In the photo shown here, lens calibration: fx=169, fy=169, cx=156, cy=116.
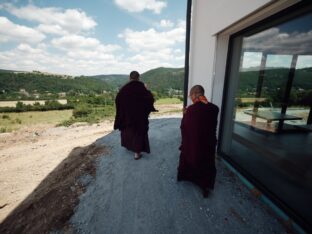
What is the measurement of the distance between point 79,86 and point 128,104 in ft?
214

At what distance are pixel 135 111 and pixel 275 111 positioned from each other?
2838 millimetres

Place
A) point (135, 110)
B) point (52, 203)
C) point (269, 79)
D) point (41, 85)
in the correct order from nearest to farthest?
point (52, 203), point (269, 79), point (135, 110), point (41, 85)

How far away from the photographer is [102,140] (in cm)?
527

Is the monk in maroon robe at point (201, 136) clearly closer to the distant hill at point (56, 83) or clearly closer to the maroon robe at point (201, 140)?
the maroon robe at point (201, 140)

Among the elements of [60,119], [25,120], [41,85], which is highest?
[41,85]

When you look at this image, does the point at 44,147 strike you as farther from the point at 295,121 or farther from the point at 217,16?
the point at 295,121

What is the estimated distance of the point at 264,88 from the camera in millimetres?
3180

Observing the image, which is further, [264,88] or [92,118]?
[92,118]

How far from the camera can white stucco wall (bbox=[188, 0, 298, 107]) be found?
2.18 meters

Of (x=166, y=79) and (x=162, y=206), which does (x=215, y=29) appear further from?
(x=166, y=79)

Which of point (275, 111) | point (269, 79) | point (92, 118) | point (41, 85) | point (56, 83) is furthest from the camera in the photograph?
point (56, 83)

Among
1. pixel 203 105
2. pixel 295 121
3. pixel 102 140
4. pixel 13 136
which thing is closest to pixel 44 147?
pixel 102 140

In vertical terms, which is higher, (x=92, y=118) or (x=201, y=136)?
(x=201, y=136)

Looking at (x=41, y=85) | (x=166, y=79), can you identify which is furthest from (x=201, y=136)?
(x=41, y=85)
